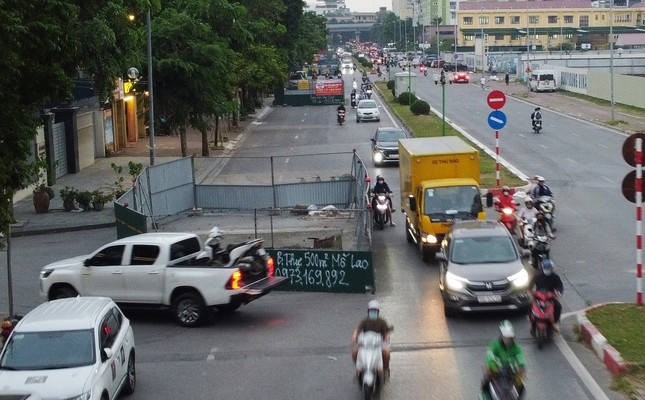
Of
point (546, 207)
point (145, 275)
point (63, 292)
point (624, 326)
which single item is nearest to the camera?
point (624, 326)

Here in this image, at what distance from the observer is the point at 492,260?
17.5 metres

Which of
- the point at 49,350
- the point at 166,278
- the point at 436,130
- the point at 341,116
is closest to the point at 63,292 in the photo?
the point at 166,278

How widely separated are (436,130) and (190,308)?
1471 inches

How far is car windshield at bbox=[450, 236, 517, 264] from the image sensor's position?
17.6m

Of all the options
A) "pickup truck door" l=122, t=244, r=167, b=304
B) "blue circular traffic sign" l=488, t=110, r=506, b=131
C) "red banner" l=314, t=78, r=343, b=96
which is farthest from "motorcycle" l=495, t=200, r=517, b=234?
"red banner" l=314, t=78, r=343, b=96

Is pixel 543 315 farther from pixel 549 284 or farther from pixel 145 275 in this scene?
pixel 145 275

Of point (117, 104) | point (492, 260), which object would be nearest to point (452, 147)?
point (492, 260)

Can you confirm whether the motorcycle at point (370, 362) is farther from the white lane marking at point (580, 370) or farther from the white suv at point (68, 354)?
the white suv at point (68, 354)

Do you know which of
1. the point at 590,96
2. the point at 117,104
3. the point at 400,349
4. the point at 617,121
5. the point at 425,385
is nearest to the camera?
the point at 425,385

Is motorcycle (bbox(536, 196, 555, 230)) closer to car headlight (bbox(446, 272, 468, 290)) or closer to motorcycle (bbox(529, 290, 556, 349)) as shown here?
car headlight (bbox(446, 272, 468, 290))

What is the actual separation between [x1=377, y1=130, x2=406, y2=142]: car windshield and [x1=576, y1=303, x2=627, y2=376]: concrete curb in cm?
2595

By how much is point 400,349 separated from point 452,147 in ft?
33.5

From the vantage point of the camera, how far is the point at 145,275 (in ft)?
58.3

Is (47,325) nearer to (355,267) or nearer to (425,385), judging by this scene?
(425,385)
